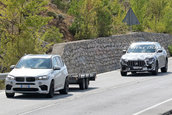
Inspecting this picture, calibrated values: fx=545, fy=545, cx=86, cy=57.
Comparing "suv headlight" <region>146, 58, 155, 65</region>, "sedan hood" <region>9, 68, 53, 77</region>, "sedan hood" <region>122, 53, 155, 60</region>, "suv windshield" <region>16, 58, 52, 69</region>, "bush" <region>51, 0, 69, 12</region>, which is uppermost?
"bush" <region>51, 0, 69, 12</region>

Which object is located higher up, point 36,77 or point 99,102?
point 36,77

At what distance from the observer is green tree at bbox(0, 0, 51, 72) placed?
28.9m

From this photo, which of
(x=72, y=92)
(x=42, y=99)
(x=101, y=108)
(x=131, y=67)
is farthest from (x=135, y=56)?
(x=101, y=108)

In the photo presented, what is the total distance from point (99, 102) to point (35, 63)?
10.9ft

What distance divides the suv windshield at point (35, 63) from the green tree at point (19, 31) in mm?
8963

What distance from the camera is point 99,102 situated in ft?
56.0

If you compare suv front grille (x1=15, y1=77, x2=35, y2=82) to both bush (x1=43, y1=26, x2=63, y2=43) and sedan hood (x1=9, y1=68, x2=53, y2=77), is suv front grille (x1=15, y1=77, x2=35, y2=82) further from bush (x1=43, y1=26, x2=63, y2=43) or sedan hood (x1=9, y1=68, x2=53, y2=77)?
bush (x1=43, y1=26, x2=63, y2=43)

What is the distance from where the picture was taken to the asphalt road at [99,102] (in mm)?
14578

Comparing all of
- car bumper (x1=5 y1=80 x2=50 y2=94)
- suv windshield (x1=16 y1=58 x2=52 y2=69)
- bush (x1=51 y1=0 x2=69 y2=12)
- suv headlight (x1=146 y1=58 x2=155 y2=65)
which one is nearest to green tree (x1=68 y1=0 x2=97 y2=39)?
bush (x1=51 y1=0 x2=69 y2=12)

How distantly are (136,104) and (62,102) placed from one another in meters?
2.34

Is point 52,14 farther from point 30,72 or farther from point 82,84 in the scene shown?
point 30,72

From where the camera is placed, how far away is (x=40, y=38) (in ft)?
100

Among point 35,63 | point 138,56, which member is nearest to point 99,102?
point 35,63

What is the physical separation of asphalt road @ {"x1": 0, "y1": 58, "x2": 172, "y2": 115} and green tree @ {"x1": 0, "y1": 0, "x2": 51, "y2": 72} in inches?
288
